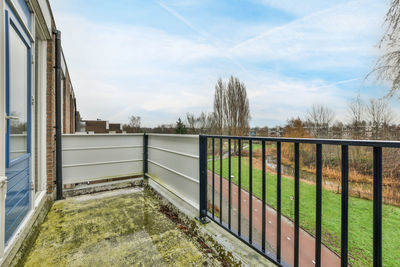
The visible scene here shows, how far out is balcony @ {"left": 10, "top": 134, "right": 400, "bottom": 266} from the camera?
3.14 feet

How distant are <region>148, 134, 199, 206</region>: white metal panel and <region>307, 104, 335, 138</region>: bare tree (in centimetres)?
1225

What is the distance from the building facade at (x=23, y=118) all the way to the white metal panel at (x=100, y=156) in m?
0.27

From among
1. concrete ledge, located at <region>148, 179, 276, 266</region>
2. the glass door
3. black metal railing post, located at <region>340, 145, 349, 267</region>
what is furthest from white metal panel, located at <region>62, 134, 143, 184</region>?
black metal railing post, located at <region>340, 145, 349, 267</region>

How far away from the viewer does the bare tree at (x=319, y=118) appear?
493 inches

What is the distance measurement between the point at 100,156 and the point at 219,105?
44.5ft

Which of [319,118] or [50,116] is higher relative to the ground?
[319,118]

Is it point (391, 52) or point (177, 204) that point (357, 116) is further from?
point (177, 204)

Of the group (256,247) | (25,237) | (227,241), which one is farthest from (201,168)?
(25,237)

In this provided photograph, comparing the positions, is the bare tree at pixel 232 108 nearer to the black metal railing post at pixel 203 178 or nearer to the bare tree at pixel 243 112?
the bare tree at pixel 243 112

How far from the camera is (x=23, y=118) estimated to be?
175 centimetres

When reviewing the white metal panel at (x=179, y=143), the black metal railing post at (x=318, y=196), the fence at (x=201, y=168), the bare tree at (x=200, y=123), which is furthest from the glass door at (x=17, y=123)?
the bare tree at (x=200, y=123)

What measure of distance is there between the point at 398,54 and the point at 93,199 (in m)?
6.67

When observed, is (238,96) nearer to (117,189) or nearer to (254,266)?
(117,189)

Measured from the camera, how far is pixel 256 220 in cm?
963
